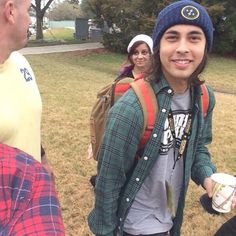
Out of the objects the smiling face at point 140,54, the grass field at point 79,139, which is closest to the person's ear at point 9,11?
the smiling face at point 140,54

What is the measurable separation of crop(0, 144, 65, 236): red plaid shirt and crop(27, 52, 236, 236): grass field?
239 cm

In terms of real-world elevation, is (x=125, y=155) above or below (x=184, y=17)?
below

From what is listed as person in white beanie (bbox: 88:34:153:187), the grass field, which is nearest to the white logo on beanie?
person in white beanie (bbox: 88:34:153:187)

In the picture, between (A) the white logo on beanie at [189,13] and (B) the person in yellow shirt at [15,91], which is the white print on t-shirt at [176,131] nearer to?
(A) the white logo on beanie at [189,13]

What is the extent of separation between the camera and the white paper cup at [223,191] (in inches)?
69.9

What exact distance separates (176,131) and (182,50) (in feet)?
1.21

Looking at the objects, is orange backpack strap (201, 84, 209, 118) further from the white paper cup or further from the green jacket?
the white paper cup

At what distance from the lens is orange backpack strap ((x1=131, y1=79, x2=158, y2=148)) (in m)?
1.72

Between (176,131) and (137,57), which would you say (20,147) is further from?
(137,57)

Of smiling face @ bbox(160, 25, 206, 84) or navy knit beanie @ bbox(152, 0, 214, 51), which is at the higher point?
→ navy knit beanie @ bbox(152, 0, 214, 51)

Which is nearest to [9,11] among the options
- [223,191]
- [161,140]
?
[161,140]

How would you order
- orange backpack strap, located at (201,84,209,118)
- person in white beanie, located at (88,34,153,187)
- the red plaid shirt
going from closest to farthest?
1. the red plaid shirt
2. orange backpack strap, located at (201,84,209,118)
3. person in white beanie, located at (88,34,153,187)

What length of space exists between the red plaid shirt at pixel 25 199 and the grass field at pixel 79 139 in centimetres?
239

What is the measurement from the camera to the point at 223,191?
5.87 ft
